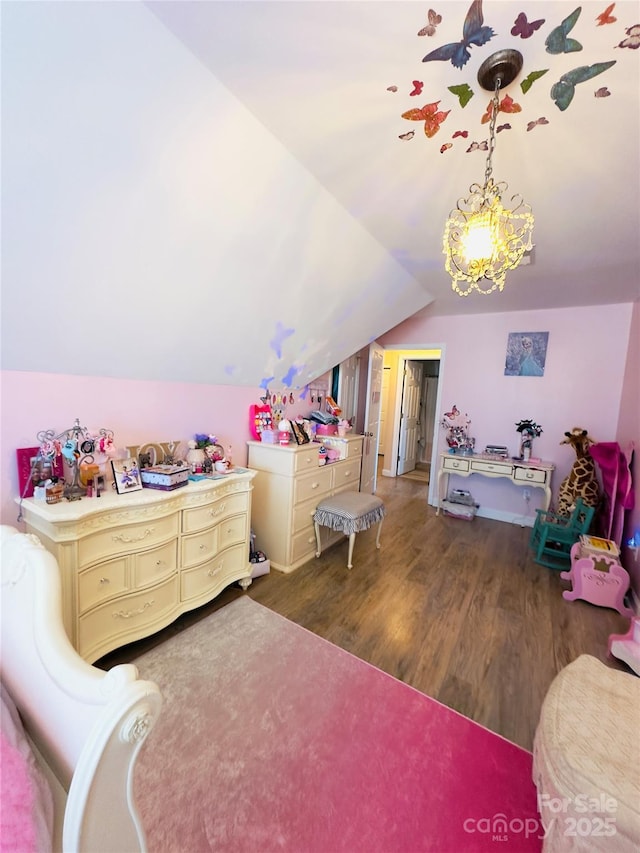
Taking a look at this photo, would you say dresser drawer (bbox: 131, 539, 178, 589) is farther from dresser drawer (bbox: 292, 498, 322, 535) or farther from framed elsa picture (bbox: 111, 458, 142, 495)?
dresser drawer (bbox: 292, 498, 322, 535)

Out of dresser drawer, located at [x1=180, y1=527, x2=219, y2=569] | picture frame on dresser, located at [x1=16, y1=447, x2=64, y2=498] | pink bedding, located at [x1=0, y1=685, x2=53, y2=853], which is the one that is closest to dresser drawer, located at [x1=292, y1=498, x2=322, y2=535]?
dresser drawer, located at [x1=180, y1=527, x2=219, y2=569]

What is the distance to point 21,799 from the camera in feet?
2.41

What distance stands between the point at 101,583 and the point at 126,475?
558mm

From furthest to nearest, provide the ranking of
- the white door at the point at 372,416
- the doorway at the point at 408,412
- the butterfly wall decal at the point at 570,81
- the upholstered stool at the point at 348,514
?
the doorway at the point at 408,412 → the white door at the point at 372,416 → the upholstered stool at the point at 348,514 → the butterfly wall decal at the point at 570,81

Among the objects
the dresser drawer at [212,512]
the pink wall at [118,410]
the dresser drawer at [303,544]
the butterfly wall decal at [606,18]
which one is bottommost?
the dresser drawer at [303,544]

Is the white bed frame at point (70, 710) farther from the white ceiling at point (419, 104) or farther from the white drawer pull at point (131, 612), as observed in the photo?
the white ceiling at point (419, 104)

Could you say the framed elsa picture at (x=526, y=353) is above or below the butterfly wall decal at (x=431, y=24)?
below

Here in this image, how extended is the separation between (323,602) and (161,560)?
3.95 ft

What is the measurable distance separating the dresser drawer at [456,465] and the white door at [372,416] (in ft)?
3.26

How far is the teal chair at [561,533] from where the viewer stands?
10.2 ft

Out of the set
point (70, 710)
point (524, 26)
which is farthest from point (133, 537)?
point (524, 26)

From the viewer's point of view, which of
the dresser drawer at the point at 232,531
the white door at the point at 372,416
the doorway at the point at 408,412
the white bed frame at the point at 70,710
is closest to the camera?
the white bed frame at the point at 70,710

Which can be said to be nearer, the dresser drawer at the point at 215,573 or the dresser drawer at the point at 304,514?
the dresser drawer at the point at 215,573

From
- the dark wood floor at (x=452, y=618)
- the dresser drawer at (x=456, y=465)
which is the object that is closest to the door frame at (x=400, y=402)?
the dresser drawer at (x=456, y=465)
